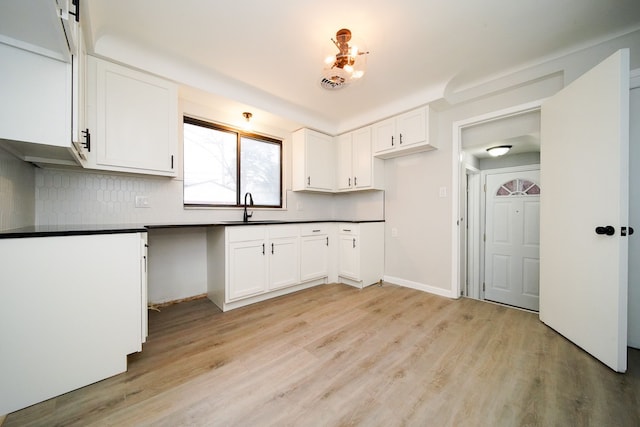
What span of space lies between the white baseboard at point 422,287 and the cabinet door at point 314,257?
95 centimetres

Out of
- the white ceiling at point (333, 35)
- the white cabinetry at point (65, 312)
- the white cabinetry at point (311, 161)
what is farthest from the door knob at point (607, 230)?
the white cabinetry at point (65, 312)

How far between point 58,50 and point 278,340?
226 cm

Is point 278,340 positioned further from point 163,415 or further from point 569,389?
point 569,389

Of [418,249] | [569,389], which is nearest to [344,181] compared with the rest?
[418,249]

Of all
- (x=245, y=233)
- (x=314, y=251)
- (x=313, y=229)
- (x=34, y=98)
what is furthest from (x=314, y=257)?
(x=34, y=98)

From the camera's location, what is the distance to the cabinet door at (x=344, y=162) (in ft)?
12.0

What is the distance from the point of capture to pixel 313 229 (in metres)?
3.12

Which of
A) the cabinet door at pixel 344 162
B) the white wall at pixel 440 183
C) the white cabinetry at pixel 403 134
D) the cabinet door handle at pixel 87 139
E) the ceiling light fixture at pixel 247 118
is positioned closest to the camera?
the cabinet door handle at pixel 87 139

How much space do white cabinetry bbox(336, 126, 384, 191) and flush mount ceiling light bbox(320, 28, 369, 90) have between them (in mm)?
1458

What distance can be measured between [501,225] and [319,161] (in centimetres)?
302

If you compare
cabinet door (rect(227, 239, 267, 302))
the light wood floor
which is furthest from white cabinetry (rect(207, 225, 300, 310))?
the light wood floor

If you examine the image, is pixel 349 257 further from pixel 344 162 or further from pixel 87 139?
pixel 87 139

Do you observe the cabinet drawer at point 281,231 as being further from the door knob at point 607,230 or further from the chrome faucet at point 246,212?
the door knob at point 607,230

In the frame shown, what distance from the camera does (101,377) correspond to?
138 centimetres
